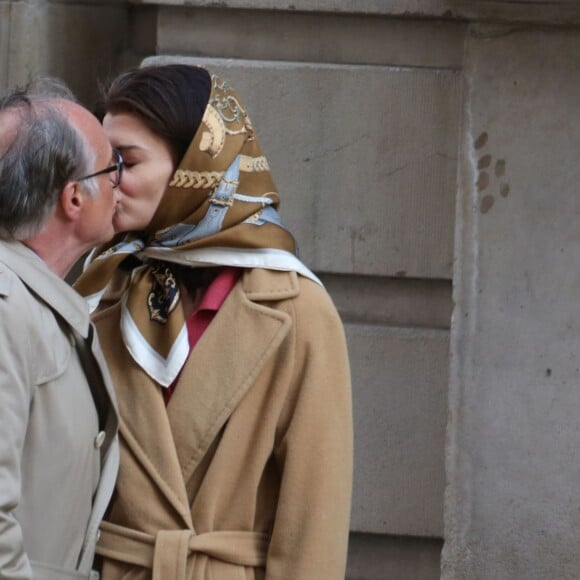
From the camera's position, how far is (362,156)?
11.5 feet

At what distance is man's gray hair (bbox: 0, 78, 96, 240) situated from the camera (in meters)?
2.05

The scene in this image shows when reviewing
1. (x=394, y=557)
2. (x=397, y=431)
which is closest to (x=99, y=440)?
(x=397, y=431)

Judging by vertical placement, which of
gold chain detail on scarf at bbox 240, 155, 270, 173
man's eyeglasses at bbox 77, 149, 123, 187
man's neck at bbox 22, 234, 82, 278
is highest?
gold chain detail on scarf at bbox 240, 155, 270, 173

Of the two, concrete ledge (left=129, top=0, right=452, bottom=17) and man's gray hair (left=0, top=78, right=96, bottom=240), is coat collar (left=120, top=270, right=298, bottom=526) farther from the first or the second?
concrete ledge (left=129, top=0, right=452, bottom=17)

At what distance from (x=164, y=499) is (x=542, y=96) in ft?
5.82

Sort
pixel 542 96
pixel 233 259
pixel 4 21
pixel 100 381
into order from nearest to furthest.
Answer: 1. pixel 100 381
2. pixel 233 259
3. pixel 542 96
4. pixel 4 21

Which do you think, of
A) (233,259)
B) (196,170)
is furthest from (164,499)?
(196,170)

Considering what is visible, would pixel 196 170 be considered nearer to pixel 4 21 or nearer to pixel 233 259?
pixel 233 259

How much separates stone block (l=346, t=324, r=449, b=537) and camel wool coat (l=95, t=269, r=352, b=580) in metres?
1.13

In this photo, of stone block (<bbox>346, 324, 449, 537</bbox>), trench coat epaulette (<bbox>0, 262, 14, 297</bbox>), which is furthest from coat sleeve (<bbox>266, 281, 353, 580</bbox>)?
stone block (<bbox>346, 324, 449, 537</bbox>)

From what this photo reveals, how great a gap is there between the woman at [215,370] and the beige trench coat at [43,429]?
15 centimetres

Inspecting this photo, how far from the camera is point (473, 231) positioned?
3523 mm

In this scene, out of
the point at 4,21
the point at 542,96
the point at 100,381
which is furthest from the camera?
the point at 4,21

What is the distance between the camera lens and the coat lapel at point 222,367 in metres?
2.37
